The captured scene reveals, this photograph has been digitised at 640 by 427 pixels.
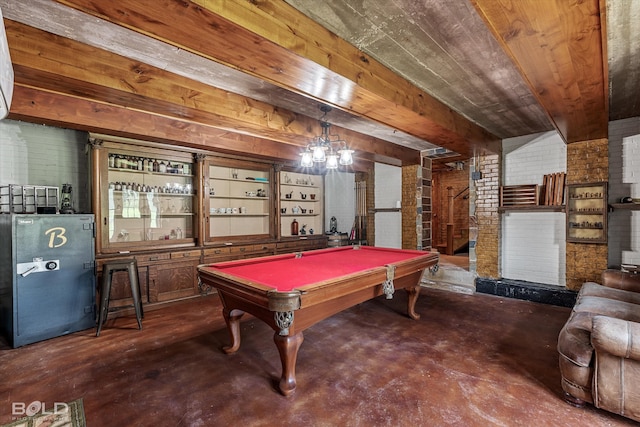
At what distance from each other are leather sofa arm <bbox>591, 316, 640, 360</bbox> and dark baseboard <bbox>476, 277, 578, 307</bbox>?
8.90ft

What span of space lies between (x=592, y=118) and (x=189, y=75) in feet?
13.3

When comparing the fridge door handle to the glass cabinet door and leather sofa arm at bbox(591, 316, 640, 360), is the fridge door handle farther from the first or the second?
leather sofa arm at bbox(591, 316, 640, 360)

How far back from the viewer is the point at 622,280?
3262 mm

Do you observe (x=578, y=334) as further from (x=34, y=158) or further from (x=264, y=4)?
(x=34, y=158)

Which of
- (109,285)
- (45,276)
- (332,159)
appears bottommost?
(109,285)

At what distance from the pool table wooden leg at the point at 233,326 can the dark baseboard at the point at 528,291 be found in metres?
4.03

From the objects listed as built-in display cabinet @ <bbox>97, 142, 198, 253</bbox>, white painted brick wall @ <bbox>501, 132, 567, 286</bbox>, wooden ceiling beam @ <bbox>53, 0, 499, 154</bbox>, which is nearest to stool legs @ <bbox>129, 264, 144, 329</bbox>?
built-in display cabinet @ <bbox>97, 142, 198, 253</bbox>

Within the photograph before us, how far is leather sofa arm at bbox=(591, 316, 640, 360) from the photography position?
5.93 feet

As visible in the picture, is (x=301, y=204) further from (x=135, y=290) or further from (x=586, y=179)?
(x=586, y=179)

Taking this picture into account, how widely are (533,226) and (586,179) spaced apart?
0.97 meters

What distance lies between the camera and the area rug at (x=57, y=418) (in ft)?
6.15

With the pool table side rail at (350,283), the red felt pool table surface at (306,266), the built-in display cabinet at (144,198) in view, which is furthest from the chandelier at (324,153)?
the built-in display cabinet at (144,198)

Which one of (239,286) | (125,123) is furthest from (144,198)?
(239,286)

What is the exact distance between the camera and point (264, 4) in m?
1.63
